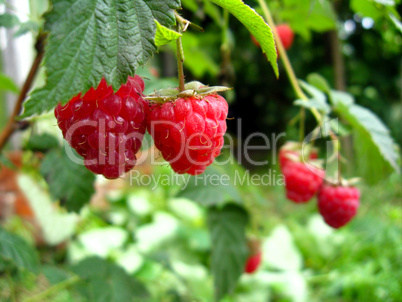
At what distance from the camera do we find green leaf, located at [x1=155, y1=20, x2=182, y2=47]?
320 mm

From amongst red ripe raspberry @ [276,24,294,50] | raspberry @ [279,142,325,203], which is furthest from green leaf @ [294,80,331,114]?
red ripe raspberry @ [276,24,294,50]

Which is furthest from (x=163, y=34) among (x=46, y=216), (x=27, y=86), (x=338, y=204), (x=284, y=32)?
(x=46, y=216)

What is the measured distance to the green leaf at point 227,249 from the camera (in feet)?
3.29

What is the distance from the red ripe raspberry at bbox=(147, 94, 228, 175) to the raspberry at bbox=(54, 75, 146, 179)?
0.09 feet

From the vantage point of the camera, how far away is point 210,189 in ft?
3.00

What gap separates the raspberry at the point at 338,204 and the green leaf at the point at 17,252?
0.64 metres

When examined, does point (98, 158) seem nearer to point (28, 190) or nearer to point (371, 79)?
point (28, 190)

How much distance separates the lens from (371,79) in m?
3.54

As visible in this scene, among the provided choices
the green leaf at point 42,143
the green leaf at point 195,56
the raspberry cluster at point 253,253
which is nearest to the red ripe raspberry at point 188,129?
the green leaf at point 42,143

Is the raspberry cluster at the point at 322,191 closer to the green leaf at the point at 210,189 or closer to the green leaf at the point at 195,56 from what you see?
the green leaf at the point at 210,189

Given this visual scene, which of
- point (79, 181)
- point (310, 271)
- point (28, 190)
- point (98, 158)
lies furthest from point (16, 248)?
point (310, 271)

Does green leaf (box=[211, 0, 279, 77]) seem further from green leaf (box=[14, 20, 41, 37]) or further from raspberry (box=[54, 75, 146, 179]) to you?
green leaf (box=[14, 20, 41, 37])

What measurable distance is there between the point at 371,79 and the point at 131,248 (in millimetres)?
2996

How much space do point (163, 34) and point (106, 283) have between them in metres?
0.71
